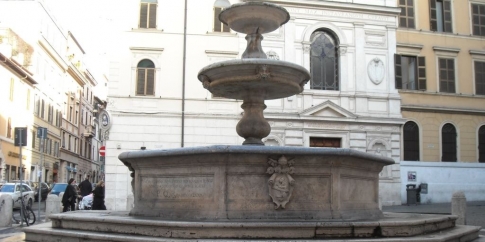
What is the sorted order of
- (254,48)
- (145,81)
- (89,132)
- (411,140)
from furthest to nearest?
1. (89,132)
2. (411,140)
3. (145,81)
4. (254,48)

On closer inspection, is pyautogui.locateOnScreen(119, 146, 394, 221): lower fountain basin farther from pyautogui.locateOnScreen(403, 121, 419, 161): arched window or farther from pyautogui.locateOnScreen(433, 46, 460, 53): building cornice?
pyautogui.locateOnScreen(433, 46, 460, 53): building cornice

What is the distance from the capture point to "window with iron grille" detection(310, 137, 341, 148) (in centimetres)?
2442

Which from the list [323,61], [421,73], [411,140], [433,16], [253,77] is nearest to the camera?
[253,77]

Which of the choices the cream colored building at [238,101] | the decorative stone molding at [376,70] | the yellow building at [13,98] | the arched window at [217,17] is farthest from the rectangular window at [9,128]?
the decorative stone molding at [376,70]

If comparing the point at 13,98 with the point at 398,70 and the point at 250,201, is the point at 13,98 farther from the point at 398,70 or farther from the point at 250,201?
the point at 250,201

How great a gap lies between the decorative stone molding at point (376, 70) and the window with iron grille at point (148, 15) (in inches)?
398

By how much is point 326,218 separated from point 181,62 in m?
17.6

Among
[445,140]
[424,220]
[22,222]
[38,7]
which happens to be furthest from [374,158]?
[38,7]

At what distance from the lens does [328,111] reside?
2436 cm

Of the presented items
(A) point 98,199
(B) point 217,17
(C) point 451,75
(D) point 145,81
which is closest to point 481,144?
(C) point 451,75

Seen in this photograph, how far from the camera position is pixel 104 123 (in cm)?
1991

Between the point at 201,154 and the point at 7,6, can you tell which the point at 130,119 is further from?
the point at 7,6

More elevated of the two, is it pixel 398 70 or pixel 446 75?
pixel 398 70

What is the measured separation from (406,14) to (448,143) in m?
6.54
